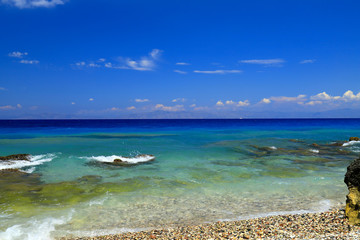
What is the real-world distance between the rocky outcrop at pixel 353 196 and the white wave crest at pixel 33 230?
984cm

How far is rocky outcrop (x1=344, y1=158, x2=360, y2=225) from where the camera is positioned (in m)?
8.04

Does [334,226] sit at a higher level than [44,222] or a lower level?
higher

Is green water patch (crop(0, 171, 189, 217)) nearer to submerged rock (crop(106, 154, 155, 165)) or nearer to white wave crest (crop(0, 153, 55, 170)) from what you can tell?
white wave crest (crop(0, 153, 55, 170))

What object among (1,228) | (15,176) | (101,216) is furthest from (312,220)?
(15,176)

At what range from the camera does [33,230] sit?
9.20 metres

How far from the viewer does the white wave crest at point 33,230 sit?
8.74 meters

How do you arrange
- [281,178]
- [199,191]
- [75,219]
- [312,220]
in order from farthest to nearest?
[281,178]
[199,191]
[75,219]
[312,220]

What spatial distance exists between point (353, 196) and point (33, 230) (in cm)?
1092

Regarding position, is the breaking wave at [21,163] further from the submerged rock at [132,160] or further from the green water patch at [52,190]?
the submerged rock at [132,160]

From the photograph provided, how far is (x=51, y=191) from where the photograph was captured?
14.0 meters

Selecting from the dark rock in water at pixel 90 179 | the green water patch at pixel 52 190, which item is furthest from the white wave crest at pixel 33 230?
the dark rock in water at pixel 90 179

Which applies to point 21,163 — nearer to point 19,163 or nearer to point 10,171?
point 19,163

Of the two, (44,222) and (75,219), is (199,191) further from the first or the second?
(44,222)

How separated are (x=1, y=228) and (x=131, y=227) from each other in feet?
15.4
